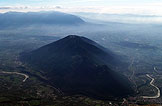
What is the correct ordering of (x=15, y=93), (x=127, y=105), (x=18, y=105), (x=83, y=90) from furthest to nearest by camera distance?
(x=83, y=90)
(x=15, y=93)
(x=127, y=105)
(x=18, y=105)

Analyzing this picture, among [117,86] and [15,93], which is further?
[117,86]

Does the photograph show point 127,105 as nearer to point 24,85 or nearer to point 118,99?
point 118,99

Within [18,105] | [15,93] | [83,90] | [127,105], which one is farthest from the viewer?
[83,90]

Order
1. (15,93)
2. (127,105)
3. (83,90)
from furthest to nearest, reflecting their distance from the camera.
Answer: (83,90) → (15,93) → (127,105)

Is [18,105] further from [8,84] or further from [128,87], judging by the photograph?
[128,87]

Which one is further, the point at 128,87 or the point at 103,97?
the point at 128,87

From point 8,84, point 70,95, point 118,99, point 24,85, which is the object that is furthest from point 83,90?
point 8,84

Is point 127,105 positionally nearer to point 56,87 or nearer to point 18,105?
point 56,87

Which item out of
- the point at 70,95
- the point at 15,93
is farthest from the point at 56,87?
the point at 15,93
